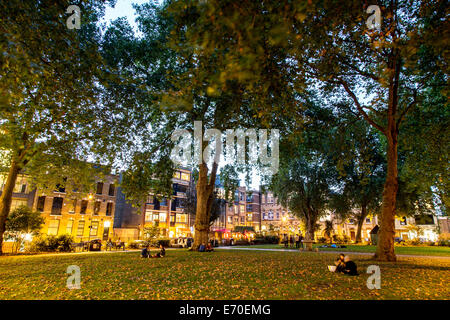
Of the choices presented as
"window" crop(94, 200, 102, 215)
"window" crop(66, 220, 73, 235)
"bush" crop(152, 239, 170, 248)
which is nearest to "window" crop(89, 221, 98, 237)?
"window" crop(94, 200, 102, 215)

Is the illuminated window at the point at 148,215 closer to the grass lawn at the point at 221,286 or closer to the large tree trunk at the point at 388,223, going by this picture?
the grass lawn at the point at 221,286

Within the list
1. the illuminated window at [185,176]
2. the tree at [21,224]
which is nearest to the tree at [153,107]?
the tree at [21,224]

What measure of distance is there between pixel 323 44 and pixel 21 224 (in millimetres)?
29488

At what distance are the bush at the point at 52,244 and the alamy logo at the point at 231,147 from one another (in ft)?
49.1

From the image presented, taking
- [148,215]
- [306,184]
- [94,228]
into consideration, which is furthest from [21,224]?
[306,184]

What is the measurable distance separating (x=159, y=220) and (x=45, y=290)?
47592 millimetres

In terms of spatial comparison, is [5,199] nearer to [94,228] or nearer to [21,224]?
[21,224]

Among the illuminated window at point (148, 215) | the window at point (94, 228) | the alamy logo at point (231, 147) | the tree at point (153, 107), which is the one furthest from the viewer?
the illuminated window at point (148, 215)

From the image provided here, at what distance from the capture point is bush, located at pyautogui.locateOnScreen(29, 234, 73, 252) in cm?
2401

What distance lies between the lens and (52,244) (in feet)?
81.2

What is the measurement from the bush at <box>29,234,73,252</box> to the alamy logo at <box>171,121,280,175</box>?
15.0 metres

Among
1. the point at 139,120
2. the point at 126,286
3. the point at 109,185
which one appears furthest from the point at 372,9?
the point at 109,185

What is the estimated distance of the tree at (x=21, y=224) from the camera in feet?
78.1
